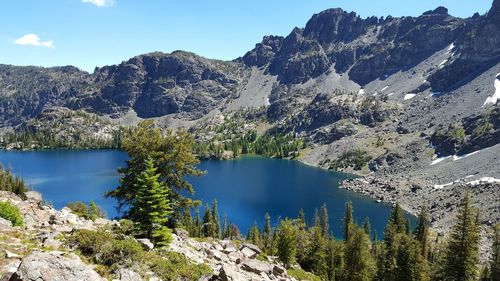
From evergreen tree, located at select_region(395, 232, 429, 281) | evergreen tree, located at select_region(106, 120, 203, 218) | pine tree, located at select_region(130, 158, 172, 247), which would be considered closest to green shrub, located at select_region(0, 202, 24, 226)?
pine tree, located at select_region(130, 158, 172, 247)

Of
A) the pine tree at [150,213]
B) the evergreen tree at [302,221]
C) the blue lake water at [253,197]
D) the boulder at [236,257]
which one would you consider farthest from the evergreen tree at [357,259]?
the blue lake water at [253,197]

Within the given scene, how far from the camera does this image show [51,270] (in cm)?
1966

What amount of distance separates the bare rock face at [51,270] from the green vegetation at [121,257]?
2989 millimetres

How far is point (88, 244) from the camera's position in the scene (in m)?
25.6

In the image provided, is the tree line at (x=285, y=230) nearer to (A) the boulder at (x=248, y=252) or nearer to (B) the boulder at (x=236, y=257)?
→ (B) the boulder at (x=236, y=257)

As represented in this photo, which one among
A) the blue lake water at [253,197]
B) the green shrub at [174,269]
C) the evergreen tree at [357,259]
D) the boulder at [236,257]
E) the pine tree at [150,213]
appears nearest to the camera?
the green shrub at [174,269]

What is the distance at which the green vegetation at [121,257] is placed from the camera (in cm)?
2462

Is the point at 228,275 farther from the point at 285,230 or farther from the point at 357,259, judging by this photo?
the point at 357,259

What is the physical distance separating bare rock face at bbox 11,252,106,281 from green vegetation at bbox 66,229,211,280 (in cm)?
299

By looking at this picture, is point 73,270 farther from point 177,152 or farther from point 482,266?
point 482,266

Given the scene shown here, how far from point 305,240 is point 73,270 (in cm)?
5786

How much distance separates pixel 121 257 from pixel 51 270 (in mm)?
5571

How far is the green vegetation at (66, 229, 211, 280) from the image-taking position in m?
24.6

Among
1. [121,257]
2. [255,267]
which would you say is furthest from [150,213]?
[255,267]
